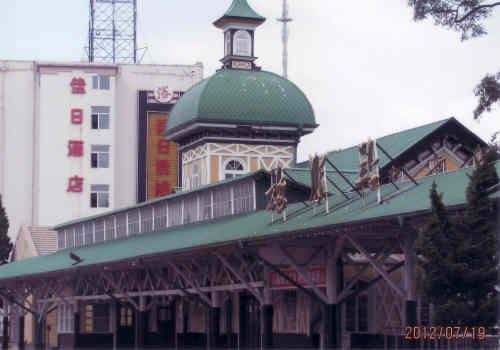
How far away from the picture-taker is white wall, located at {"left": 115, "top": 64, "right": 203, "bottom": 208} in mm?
98750

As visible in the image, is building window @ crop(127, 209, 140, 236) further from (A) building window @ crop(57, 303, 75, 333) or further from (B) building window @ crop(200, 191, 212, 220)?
(B) building window @ crop(200, 191, 212, 220)

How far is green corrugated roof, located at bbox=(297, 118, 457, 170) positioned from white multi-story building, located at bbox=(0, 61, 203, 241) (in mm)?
43835

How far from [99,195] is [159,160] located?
6.68 m

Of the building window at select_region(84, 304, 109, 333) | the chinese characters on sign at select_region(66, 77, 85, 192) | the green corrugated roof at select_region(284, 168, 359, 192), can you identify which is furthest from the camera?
the chinese characters on sign at select_region(66, 77, 85, 192)

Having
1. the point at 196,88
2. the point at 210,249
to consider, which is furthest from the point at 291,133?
the point at 210,249

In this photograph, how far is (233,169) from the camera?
6481 centimetres

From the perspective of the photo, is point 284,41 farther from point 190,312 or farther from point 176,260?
point 176,260

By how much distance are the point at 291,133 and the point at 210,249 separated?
24.7 m

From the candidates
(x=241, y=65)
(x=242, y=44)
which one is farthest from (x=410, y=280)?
(x=242, y=44)

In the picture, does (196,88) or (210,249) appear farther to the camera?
(196,88)

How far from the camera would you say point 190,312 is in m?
57.6

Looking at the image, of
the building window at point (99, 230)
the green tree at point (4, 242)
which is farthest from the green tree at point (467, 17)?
the green tree at point (4, 242)

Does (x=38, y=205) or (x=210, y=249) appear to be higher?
(x=38, y=205)

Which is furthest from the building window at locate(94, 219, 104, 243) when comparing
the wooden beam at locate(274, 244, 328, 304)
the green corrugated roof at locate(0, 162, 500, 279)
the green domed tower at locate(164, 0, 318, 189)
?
the wooden beam at locate(274, 244, 328, 304)
